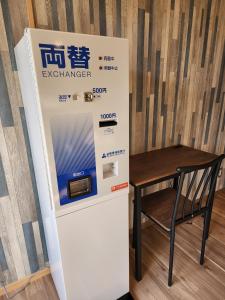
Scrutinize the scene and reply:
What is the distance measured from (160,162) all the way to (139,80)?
0.74 metres

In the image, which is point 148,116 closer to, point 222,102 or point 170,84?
point 170,84

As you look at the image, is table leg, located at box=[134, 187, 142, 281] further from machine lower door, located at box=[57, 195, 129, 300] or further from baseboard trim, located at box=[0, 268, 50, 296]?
baseboard trim, located at box=[0, 268, 50, 296]

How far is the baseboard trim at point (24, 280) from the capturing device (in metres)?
1.57

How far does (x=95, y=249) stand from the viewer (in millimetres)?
1226

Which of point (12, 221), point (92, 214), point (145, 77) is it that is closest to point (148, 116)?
point (145, 77)

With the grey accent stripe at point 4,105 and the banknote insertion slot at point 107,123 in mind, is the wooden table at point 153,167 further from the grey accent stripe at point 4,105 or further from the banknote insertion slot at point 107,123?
the grey accent stripe at point 4,105

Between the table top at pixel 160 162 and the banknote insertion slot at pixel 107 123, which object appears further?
the table top at pixel 160 162

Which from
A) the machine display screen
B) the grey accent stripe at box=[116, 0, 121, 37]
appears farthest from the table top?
the grey accent stripe at box=[116, 0, 121, 37]

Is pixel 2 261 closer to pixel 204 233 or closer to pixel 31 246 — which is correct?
pixel 31 246

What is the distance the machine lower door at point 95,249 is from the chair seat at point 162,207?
1.08ft

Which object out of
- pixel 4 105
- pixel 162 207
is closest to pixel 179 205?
pixel 162 207

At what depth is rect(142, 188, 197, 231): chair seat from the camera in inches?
59.4

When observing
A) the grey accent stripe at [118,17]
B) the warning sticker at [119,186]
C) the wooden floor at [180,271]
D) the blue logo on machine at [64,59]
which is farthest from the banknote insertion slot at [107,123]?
the wooden floor at [180,271]

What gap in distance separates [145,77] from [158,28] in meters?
0.42
